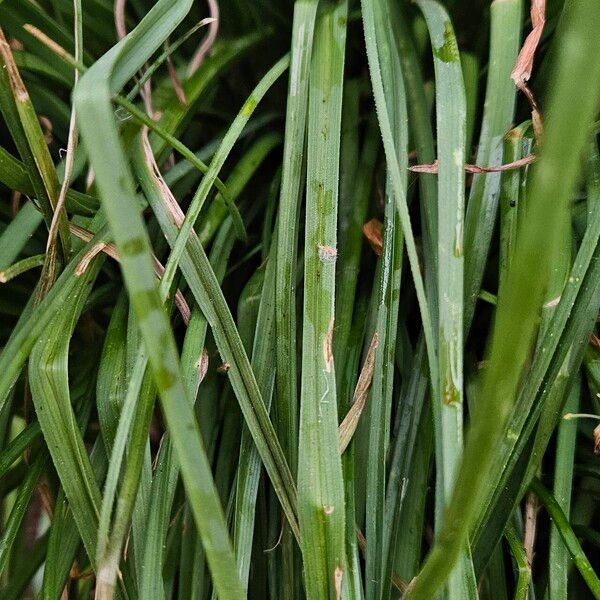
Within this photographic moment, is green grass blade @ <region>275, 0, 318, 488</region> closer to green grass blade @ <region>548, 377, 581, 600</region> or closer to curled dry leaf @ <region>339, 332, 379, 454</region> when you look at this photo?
curled dry leaf @ <region>339, 332, 379, 454</region>

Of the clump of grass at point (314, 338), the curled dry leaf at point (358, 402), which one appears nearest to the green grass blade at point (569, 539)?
the clump of grass at point (314, 338)

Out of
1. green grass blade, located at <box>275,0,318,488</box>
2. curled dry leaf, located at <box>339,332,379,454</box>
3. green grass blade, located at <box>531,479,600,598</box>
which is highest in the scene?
green grass blade, located at <box>275,0,318,488</box>

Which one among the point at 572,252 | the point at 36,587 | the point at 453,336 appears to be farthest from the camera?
the point at 36,587

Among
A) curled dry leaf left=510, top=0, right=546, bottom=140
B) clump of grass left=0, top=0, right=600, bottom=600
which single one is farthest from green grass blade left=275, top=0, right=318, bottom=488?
curled dry leaf left=510, top=0, right=546, bottom=140

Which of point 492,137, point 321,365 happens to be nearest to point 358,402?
point 321,365

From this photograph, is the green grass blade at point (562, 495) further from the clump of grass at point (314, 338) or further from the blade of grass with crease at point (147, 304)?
the blade of grass with crease at point (147, 304)

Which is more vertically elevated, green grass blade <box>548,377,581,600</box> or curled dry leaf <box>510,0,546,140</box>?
curled dry leaf <box>510,0,546,140</box>

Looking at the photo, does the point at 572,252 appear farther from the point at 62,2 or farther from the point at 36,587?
the point at 36,587

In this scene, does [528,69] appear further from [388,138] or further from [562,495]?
[562,495]

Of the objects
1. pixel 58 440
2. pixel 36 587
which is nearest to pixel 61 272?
pixel 58 440
